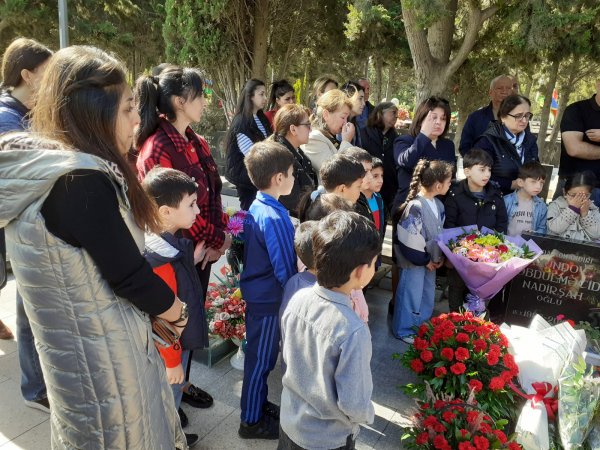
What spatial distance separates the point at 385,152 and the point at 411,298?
5.35 ft

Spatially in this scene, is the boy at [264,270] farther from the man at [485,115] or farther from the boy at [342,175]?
the man at [485,115]

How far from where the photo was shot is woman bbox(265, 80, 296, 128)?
4.75 meters

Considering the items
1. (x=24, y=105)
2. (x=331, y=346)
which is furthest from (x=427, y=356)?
(x=24, y=105)

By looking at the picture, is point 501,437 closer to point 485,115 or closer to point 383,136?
point 485,115

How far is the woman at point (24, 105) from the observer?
2496 millimetres

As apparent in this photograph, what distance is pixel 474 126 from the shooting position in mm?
4359

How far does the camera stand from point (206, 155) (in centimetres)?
282

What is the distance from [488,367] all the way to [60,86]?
2.41 metres

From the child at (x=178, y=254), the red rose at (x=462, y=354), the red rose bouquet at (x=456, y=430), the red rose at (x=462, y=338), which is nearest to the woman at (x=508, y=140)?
the red rose at (x=462, y=338)

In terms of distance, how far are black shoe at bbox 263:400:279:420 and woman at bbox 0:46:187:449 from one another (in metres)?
1.16

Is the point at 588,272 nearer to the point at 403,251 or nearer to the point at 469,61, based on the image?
the point at 403,251

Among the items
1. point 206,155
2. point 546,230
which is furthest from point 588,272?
point 206,155

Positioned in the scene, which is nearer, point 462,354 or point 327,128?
point 462,354

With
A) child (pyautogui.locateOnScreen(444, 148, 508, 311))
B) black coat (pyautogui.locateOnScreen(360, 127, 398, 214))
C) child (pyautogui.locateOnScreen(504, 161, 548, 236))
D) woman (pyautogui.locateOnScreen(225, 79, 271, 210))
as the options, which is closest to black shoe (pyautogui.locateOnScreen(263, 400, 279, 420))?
child (pyautogui.locateOnScreen(444, 148, 508, 311))
